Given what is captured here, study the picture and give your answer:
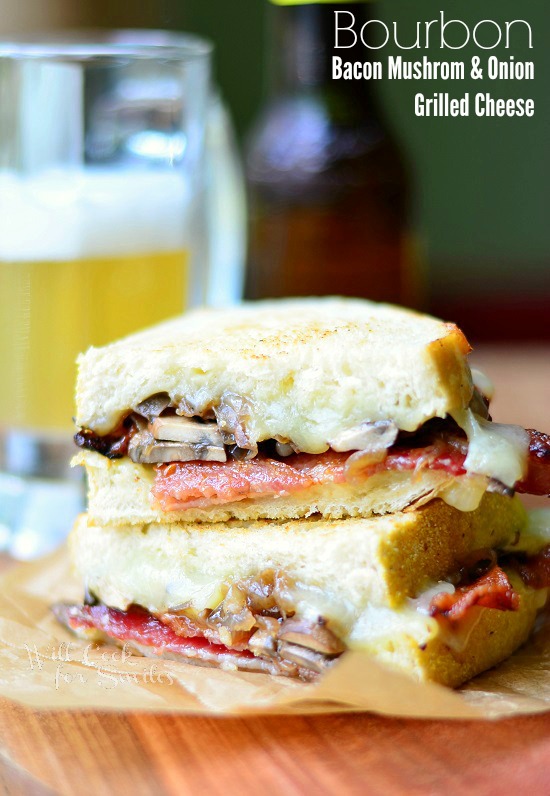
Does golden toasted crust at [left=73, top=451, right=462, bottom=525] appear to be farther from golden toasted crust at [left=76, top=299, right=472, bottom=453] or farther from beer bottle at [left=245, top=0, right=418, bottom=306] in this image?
beer bottle at [left=245, top=0, right=418, bottom=306]

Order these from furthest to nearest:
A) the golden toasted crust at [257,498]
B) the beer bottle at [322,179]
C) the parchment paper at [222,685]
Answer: the beer bottle at [322,179] → the golden toasted crust at [257,498] → the parchment paper at [222,685]

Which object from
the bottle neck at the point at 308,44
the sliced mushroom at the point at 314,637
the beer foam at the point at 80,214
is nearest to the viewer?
the sliced mushroom at the point at 314,637

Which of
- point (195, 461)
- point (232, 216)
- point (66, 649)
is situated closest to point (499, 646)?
point (195, 461)

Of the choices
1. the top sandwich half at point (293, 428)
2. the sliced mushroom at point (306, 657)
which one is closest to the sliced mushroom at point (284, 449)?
the top sandwich half at point (293, 428)

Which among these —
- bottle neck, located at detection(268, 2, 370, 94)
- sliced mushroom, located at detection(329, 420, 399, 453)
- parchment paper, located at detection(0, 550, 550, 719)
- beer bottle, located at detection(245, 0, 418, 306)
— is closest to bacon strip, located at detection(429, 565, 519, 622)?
parchment paper, located at detection(0, 550, 550, 719)

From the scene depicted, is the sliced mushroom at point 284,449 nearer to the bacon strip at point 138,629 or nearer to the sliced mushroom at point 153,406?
the sliced mushroom at point 153,406

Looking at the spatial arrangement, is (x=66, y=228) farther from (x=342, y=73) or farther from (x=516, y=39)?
(x=516, y=39)
